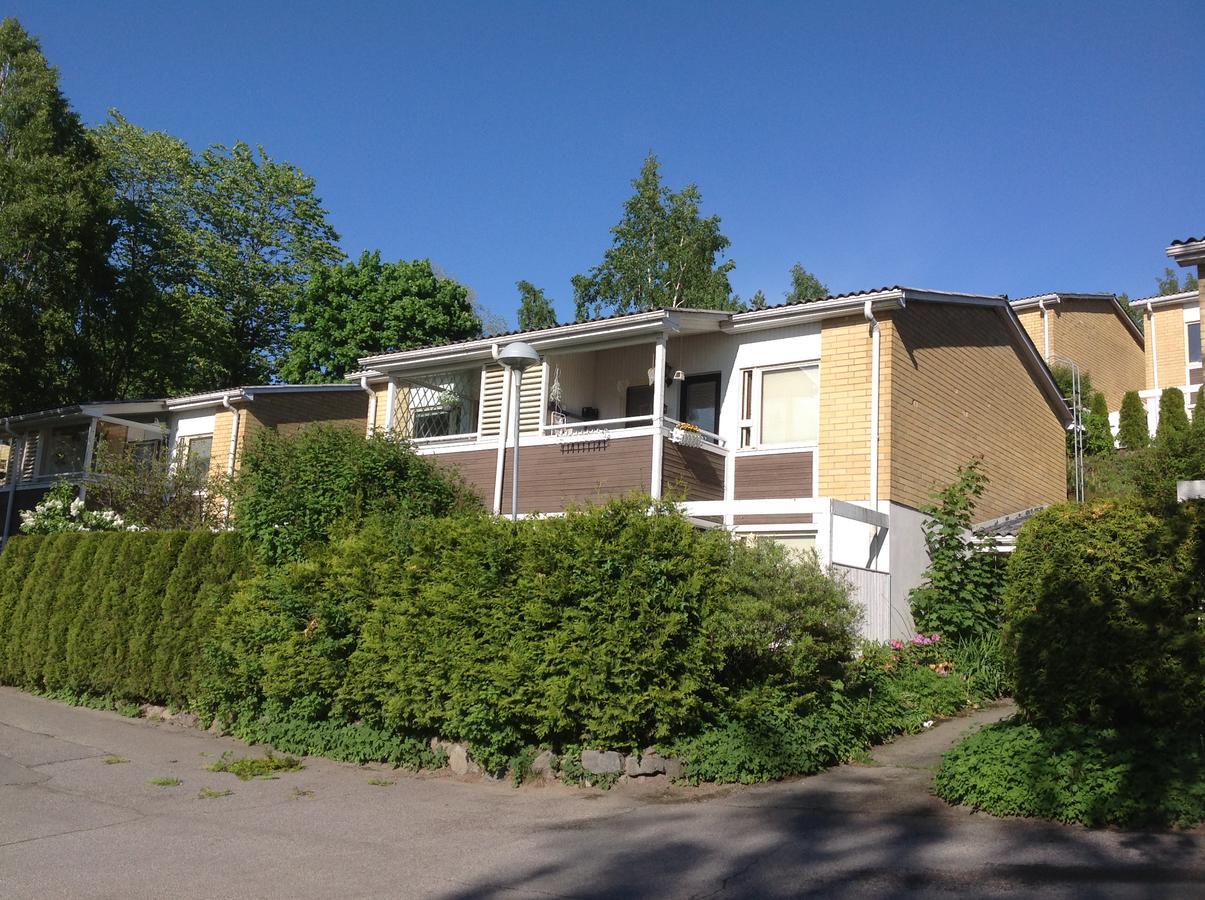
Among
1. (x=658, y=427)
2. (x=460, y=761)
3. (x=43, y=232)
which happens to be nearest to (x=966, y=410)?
(x=658, y=427)

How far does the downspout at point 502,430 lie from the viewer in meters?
Result: 17.5

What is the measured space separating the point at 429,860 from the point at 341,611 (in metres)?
4.33

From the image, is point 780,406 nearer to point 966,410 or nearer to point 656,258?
point 966,410

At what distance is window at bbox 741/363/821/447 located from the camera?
52.8 feet

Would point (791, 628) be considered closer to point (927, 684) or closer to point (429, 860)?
point (927, 684)

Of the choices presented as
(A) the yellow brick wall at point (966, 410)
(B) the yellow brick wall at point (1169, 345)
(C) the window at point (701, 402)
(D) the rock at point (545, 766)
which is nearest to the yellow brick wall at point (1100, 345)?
(B) the yellow brick wall at point (1169, 345)

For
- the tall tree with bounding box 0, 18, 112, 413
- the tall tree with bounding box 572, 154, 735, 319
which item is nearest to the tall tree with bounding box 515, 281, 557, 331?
the tall tree with bounding box 572, 154, 735, 319

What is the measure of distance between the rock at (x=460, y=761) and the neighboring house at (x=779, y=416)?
192 inches

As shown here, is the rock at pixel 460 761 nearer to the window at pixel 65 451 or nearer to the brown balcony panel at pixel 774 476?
the brown balcony panel at pixel 774 476

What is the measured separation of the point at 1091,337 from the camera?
113ft

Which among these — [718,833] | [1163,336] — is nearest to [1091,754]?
[718,833]

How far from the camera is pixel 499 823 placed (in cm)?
817

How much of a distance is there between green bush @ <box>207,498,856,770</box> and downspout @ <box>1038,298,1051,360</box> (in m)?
24.9

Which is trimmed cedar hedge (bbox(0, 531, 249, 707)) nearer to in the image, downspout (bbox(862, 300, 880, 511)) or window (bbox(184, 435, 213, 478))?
window (bbox(184, 435, 213, 478))
